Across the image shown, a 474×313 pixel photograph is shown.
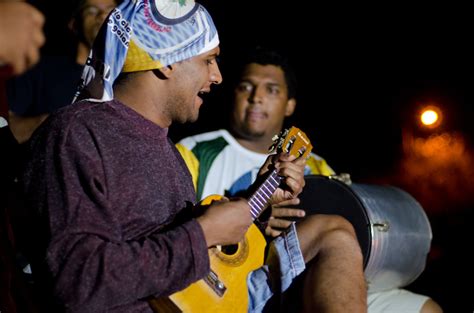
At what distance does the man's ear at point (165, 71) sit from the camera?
2305mm

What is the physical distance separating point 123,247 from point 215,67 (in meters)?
0.93

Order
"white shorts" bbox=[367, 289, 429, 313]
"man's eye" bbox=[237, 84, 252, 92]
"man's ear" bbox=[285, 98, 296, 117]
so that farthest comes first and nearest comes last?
"man's ear" bbox=[285, 98, 296, 117], "man's eye" bbox=[237, 84, 252, 92], "white shorts" bbox=[367, 289, 429, 313]

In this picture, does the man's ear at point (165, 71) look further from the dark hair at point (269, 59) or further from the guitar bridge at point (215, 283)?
the dark hair at point (269, 59)

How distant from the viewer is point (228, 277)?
2232mm

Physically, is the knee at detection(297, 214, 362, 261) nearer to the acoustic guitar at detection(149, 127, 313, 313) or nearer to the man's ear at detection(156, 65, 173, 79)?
the acoustic guitar at detection(149, 127, 313, 313)

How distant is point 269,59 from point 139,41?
255 cm

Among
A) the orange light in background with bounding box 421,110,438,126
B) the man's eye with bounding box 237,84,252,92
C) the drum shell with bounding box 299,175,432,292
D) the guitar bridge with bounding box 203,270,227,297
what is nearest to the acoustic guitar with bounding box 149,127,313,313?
the guitar bridge with bounding box 203,270,227,297

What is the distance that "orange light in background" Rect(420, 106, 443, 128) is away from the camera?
16.7 ft

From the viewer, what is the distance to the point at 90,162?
1.90 m

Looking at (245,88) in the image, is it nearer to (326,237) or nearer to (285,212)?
(285,212)

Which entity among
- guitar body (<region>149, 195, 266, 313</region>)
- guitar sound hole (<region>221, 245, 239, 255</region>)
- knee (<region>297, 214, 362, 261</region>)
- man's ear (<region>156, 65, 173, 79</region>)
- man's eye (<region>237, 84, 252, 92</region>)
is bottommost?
guitar body (<region>149, 195, 266, 313</region>)

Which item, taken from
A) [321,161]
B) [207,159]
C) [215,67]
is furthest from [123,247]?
[321,161]

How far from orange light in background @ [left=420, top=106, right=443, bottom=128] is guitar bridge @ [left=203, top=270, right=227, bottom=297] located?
345 cm

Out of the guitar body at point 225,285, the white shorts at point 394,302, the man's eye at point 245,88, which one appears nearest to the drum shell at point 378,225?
the white shorts at point 394,302
